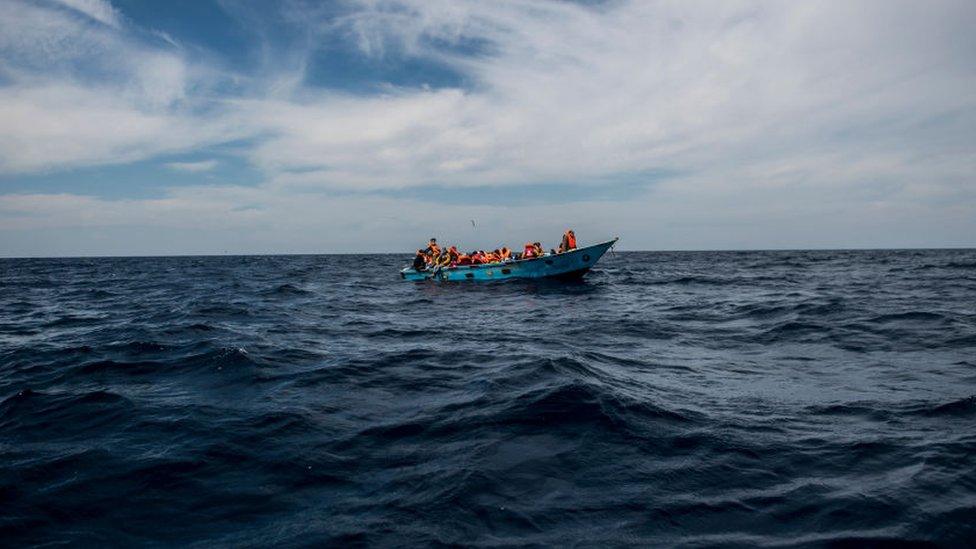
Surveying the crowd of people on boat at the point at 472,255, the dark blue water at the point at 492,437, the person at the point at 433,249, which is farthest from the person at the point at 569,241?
the dark blue water at the point at 492,437

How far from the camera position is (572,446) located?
6305 mm

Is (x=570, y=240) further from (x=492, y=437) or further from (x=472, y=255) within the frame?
(x=492, y=437)

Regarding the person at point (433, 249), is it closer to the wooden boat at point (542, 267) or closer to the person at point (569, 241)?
the wooden boat at point (542, 267)

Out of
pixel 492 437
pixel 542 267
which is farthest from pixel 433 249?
pixel 492 437

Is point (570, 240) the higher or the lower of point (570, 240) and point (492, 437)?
the higher

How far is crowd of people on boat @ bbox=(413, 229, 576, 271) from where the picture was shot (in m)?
30.0

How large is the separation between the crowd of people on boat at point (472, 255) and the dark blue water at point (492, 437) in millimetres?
16113

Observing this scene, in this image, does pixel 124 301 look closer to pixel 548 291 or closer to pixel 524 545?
pixel 548 291

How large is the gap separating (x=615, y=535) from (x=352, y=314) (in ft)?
53.0

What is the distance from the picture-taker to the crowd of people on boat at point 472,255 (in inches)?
1182

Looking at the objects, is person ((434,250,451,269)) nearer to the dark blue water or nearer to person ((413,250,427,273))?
person ((413,250,427,273))

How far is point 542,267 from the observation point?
29.3 m

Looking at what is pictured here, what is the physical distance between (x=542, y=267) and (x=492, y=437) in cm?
2303

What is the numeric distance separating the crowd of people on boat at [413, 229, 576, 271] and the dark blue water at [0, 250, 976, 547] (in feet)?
52.9
